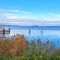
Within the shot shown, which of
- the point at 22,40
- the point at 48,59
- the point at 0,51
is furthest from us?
the point at 22,40

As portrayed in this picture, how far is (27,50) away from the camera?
40.2 ft

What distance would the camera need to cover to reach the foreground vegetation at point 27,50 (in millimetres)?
11211

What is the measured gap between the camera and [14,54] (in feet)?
40.6

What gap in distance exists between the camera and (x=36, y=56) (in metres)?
11.2

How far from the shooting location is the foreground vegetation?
11.2 m

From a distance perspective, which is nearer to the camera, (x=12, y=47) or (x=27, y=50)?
(x=27, y=50)

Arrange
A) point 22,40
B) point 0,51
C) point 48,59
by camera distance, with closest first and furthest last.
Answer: point 48,59 → point 0,51 → point 22,40

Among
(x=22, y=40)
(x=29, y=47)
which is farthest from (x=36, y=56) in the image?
(x=22, y=40)

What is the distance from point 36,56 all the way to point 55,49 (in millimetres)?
1518

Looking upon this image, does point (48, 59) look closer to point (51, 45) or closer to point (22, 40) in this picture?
point (51, 45)

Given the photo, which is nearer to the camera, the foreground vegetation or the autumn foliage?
the foreground vegetation

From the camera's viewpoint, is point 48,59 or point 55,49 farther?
point 55,49

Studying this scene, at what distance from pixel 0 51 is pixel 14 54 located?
25.8 inches

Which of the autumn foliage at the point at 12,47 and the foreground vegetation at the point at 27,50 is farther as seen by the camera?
the autumn foliage at the point at 12,47
